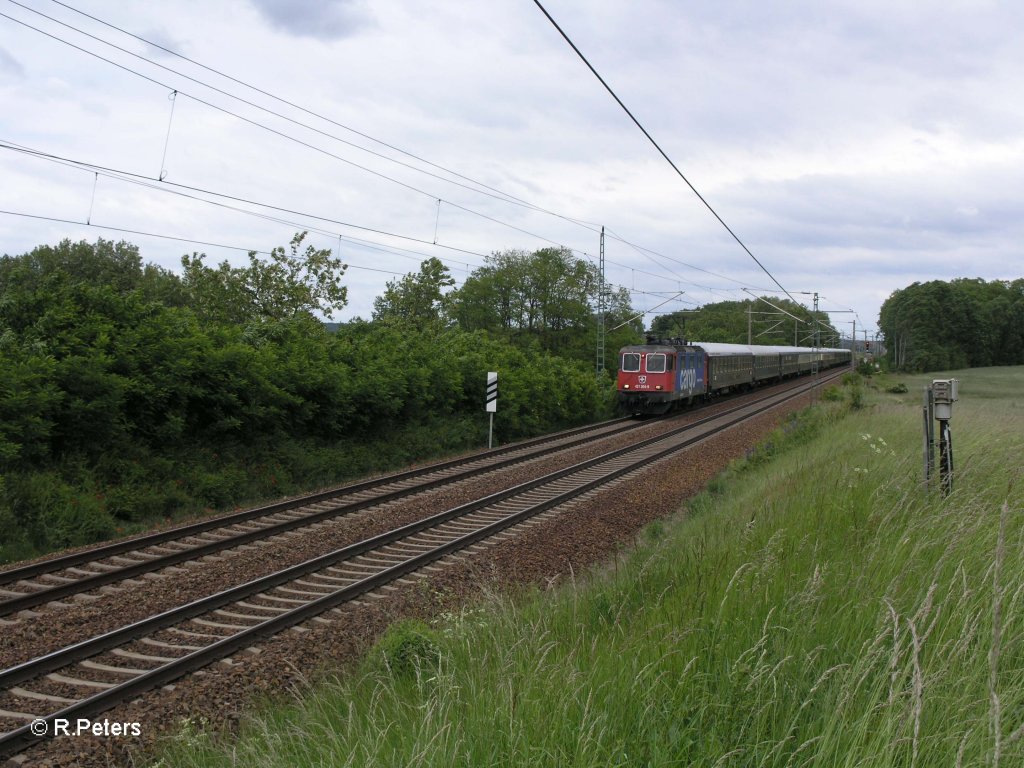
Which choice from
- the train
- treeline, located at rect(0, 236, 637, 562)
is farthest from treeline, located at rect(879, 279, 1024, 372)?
treeline, located at rect(0, 236, 637, 562)

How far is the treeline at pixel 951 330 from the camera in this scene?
75.1 metres

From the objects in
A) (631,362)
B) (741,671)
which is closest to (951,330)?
(631,362)

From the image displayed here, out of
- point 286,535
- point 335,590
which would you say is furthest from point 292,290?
point 335,590

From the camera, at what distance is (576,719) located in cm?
325

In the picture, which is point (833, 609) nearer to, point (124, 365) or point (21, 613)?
point (21, 613)

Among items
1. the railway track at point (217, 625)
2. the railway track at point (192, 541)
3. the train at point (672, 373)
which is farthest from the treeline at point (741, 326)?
the railway track at point (217, 625)

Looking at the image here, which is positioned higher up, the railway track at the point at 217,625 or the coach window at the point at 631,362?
the coach window at the point at 631,362

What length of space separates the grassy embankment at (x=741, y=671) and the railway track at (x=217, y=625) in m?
1.16

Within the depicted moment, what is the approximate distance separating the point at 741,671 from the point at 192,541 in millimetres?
8962

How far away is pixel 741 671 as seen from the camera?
3.32 m

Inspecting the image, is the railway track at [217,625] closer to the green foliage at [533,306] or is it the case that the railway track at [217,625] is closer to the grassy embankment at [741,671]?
the grassy embankment at [741,671]

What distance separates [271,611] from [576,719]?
5.31 meters

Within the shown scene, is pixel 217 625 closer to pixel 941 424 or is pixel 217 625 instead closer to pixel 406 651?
pixel 406 651

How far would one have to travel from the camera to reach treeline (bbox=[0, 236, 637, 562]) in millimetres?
11438
